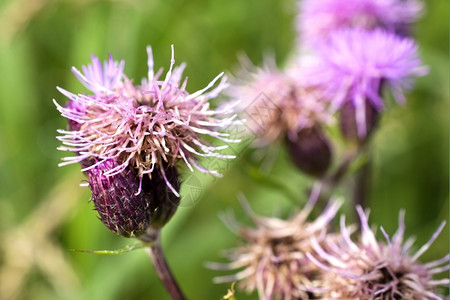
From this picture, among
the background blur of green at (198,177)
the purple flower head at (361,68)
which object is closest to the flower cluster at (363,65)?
the purple flower head at (361,68)

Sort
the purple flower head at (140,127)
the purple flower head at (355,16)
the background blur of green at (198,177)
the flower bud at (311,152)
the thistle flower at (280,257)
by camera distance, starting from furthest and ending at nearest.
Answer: the background blur of green at (198,177), the purple flower head at (355,16), the flower bud at (311,152), the thistle flower at (280,257), the purple flower head at (140,127)

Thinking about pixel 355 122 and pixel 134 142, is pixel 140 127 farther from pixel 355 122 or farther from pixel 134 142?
pixel 355 122

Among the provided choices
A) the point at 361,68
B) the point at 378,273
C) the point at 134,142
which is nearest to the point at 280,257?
the point at 378,273

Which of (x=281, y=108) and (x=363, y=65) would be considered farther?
(x=281, y=108)

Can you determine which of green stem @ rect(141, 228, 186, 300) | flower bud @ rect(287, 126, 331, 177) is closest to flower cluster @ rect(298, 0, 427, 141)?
flower bud @ rect(287, 126, 331, 177)

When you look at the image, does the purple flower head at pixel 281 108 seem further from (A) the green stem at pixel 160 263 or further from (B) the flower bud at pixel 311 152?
(A) the green stem at pixel 160 263

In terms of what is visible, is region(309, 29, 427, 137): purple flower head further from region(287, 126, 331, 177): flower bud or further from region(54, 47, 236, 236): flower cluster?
region(54, 47, 236, 236): flower cluster
